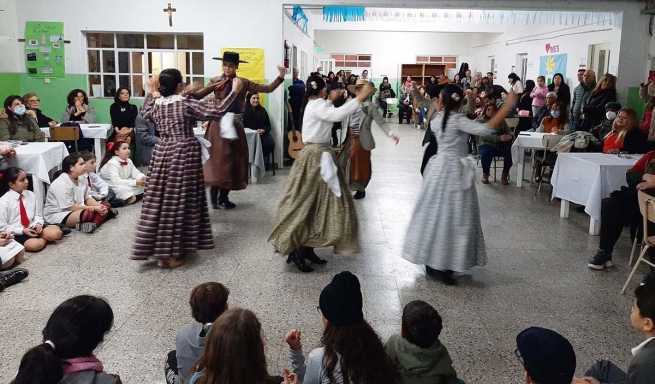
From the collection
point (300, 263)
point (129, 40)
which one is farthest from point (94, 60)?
point (300, 263)

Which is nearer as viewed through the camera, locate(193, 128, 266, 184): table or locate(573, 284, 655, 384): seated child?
locate(573, 284, 655, 384): seated child

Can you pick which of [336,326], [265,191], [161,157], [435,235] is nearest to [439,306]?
[435,235]

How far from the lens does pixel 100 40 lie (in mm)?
8773

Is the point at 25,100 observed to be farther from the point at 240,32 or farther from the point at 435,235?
the point at 435,235

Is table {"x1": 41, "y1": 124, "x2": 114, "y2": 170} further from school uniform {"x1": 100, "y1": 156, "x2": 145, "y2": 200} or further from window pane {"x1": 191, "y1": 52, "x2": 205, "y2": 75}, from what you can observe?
window pane {"x1": 191, "y1": 52, "x2": 205, "y2": 75}

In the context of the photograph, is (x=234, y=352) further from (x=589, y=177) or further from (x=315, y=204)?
(x=589, y=177)

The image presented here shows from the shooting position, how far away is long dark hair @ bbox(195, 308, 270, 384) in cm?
180

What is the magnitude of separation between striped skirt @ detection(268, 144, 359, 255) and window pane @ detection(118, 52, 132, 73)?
5644 mm

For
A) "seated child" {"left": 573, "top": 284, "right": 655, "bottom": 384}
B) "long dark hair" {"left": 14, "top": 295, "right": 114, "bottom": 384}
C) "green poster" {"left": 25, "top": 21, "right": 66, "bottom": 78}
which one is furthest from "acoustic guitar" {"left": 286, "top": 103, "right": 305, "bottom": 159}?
"long dark hair" {"left": 14, "top": 295, "right": 114, "bottom": 384}

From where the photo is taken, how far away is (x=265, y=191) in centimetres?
720

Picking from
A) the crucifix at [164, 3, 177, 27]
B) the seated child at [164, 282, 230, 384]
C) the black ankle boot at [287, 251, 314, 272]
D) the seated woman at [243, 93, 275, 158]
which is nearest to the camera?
the seated child at [164, 282, 230, 384]

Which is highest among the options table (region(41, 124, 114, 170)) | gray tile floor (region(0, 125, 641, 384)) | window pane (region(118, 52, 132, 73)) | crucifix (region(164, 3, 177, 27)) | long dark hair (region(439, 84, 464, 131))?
crucifix (region(164, 3, 177, 27))

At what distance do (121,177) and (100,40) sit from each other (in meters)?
3.18

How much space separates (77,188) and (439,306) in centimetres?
347
